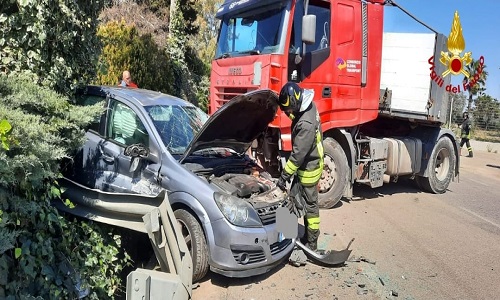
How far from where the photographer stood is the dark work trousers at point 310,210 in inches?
197

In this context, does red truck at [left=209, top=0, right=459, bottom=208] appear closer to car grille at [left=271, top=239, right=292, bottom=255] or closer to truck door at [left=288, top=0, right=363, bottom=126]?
truck door at [left=288, top=0, right=363, bottom=126]

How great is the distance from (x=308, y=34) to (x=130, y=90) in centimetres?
261

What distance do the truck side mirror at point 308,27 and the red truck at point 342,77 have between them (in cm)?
1

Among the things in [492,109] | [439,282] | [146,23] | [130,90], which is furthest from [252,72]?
[492,109]

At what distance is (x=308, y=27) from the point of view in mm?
5879

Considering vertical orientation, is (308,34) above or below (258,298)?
above

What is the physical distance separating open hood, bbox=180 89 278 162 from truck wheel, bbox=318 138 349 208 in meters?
1.94

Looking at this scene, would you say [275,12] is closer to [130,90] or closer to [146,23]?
[130,90]

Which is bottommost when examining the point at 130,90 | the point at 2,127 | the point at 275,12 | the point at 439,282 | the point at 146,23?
the point at 439,282

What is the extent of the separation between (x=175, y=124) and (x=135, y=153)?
87 cm

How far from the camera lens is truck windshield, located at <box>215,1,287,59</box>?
6227mm

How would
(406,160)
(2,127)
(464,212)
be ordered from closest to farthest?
(2,127)
(464,212)
(406,160)

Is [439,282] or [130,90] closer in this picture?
[439,282]

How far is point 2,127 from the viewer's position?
271 cm
